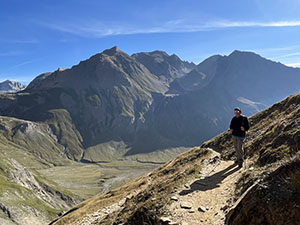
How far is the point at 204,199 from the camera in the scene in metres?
15.5

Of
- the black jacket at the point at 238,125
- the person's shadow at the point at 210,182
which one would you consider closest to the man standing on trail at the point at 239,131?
the black jacket at the point at 238,125

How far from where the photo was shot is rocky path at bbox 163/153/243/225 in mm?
13336

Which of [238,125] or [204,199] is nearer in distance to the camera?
[204,199]

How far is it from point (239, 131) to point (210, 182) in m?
5.17

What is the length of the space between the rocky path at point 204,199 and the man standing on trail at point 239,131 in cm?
113

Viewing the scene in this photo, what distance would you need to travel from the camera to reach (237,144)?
19953mm

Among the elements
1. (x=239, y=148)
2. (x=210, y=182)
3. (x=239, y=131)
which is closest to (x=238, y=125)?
(x=239, y=131)

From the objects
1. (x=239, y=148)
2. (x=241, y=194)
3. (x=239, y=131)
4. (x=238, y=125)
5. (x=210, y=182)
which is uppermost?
(x=238, y=125)

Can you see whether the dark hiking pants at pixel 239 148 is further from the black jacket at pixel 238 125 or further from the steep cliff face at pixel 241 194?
the steep cliff face at pixel 241 194

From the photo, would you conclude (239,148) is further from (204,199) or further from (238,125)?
(204,199)

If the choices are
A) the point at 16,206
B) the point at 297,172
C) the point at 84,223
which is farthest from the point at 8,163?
the point at 297,172

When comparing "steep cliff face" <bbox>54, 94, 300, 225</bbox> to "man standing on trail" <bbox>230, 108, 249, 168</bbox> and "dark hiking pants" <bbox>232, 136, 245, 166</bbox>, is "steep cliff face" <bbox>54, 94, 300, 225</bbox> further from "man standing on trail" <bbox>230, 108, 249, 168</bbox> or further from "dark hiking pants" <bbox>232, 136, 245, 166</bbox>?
"man standing on trail" <bbox>230, 108, 249, 168</bbox>

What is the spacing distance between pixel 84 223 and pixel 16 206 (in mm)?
106713

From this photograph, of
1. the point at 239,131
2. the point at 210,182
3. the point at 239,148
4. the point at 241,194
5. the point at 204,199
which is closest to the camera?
the point at 241,194
